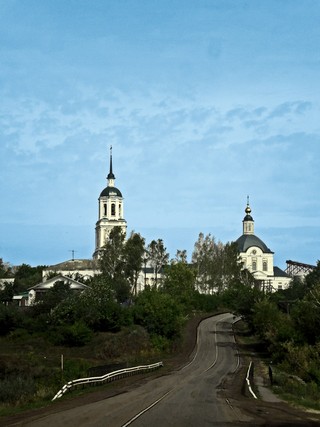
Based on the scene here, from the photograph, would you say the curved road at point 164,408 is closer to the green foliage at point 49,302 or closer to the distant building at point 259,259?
the green foliage at point 49,302

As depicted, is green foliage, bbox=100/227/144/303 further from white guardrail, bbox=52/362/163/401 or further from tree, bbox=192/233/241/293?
white guardrail, bbox=52/362/163/401

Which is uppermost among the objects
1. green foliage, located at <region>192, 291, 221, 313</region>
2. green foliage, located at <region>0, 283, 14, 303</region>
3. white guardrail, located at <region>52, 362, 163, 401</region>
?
green foliage, located at <region>0, 283, 14, 303</region>

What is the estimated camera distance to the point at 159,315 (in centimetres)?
7569

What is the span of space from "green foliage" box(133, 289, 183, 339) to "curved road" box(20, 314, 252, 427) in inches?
964

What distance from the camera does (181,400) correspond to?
97.3 ft

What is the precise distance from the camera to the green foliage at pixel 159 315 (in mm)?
75500

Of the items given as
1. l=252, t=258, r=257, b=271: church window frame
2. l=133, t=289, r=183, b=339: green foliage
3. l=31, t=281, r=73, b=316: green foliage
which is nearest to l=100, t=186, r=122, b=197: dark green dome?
l=252, t=258, r=257, b=271: church window frame

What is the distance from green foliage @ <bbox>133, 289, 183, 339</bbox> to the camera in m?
75.5

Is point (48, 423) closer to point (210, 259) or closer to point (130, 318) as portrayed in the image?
point (130, 318)

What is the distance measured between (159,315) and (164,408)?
49969mm

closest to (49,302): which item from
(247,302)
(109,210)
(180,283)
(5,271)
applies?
(247,302)

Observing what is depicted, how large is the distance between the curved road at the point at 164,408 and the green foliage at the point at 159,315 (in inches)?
964

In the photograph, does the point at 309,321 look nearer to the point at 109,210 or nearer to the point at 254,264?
the point at 254,264

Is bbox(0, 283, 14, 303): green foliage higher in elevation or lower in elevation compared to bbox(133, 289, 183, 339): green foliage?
higher
